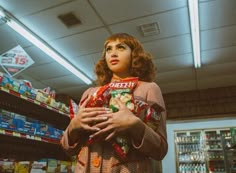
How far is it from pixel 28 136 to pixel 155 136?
1.93 m

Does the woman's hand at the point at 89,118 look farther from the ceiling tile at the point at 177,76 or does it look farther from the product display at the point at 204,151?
the product display at the point at 204,151

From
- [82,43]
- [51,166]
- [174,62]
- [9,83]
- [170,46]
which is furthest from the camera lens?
[174,62]

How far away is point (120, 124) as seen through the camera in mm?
759

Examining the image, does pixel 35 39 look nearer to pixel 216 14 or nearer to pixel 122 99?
pixel 216 14

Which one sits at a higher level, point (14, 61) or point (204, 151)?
point (14, 61)

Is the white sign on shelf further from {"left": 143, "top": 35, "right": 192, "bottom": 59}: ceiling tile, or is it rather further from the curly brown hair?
{"left": 143, "top": 35, "right": 192, "bottom": 59}: ceiling tile

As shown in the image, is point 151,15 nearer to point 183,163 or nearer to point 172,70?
point 172,70

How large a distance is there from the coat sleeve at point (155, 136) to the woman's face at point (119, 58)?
18 cm

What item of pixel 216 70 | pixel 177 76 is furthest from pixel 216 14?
pixel 177 76

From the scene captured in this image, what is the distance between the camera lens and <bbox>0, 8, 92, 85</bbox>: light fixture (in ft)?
12.0

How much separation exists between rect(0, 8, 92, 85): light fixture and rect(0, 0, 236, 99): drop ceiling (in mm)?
79

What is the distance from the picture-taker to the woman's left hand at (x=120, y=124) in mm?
759

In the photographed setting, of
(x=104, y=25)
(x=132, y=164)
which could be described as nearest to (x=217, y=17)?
(x=104, y=25)

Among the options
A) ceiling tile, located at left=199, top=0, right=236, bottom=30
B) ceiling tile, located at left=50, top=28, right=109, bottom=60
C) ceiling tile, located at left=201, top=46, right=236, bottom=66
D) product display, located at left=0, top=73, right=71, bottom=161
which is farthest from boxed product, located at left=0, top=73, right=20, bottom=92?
ceiling tile, located at left=201, top=46, right=236, bottom=66
